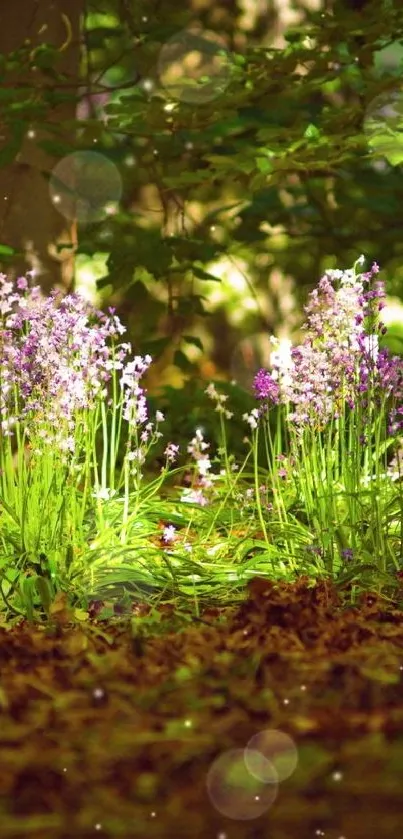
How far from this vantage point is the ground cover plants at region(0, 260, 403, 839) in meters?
2.51

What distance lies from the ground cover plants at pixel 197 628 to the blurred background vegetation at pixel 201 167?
218cm

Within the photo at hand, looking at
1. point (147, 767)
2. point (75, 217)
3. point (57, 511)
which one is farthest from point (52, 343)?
point (75, 217)

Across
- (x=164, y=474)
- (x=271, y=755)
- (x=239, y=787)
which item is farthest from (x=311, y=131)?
(x=239, y=787)

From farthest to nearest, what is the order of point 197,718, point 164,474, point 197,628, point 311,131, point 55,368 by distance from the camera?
point 311,131 < point 164,474 < point 55,368 < point 197,628 < point 197,718

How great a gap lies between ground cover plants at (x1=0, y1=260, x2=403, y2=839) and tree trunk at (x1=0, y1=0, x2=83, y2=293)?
2.24 m

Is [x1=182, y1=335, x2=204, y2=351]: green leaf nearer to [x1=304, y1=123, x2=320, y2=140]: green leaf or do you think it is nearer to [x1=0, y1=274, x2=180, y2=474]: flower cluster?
[x1=304, y1=123, x2=320, y2=140]: green leaf

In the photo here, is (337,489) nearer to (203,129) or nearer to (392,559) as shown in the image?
(392,559)

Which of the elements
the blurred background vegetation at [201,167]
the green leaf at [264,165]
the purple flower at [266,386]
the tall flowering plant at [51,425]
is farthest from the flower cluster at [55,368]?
the blurred background vegetation at [201,167]

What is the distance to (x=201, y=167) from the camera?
25.2 ft

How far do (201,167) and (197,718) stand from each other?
5.33 metres

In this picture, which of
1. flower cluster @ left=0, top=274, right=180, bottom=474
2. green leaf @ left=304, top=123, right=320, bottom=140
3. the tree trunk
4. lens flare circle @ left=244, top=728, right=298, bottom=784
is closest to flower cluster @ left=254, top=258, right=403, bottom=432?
flower cluster @ left=0, top=274, right=180, bottom=474

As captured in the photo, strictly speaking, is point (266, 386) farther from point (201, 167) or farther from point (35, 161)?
point (201, 167)

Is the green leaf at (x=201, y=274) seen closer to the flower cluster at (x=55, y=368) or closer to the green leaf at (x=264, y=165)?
the green leaf at (x=264, y=165)

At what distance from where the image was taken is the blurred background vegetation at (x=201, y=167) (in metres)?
6.87
